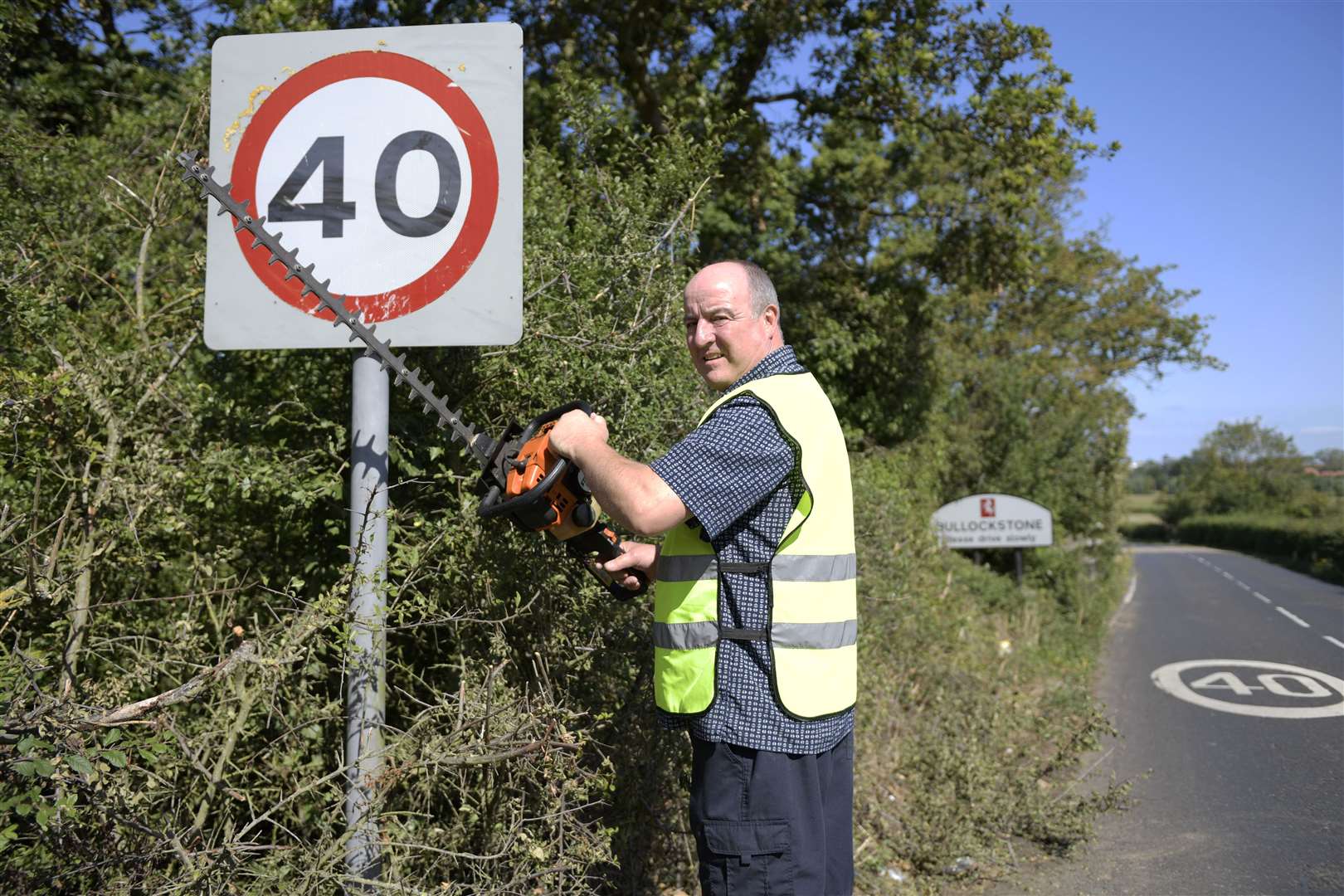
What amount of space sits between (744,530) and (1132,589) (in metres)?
23.6

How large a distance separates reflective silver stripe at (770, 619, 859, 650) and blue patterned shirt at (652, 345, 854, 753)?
0.11ft

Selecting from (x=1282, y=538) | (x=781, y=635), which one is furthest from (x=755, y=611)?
(x=1282, y=538)

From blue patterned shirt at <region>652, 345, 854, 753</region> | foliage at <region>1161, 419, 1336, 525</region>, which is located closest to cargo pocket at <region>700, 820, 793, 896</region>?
blue patterned shirt at <region>652, 345, 854, 753</region>

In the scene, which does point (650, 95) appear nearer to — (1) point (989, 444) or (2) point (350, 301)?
(2) point (350, 301)

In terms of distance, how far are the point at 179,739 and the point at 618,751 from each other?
4.41 ft

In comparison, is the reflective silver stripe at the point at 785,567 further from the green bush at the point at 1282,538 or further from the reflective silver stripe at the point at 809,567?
the green bush at the point at 1282,538

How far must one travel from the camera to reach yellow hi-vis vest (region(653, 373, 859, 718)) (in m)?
2.32

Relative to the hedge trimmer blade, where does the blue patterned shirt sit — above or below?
below

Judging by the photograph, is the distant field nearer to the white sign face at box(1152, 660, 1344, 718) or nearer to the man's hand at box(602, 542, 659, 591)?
the white sign face at box(1152, 660, 1344, 718)

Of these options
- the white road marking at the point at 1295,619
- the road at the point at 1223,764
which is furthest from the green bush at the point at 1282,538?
the road at the point at 1223,764

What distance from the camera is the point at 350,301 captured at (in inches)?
93.5

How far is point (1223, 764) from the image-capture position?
657 centimetres

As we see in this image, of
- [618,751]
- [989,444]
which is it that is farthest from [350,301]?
[989,444]

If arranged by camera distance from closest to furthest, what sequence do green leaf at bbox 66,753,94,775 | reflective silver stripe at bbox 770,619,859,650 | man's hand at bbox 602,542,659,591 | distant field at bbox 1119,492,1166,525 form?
1. green leaf at bbox 66,753,94,775
2. reflective silver stripe at bbox 770,619,859,650
3. man's hand at bbox 602,542,659,591
4. distant field at bbox 1119,492,1166,525
